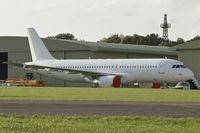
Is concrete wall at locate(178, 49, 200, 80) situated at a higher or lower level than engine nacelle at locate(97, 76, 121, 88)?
higher

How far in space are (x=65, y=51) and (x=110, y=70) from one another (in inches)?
694

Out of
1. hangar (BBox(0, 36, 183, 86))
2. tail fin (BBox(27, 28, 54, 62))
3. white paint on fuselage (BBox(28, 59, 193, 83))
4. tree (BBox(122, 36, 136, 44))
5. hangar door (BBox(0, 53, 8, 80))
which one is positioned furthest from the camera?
tree (BBox(122, 36, 136, 44))

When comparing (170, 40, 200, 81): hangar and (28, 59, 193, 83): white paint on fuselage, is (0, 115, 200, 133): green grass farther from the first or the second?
(170, 40, 200, 81): hangar

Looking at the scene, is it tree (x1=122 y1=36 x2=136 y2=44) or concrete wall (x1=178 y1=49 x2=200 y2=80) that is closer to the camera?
concrete wall (x1=178 y1=49 x2=200 y2=80)

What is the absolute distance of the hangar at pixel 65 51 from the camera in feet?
269

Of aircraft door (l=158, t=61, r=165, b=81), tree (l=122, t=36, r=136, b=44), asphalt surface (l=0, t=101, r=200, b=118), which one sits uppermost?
tree (l=122, t=36, r=136, b=44)

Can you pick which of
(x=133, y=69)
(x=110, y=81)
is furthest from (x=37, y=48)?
(x=133, y=69)

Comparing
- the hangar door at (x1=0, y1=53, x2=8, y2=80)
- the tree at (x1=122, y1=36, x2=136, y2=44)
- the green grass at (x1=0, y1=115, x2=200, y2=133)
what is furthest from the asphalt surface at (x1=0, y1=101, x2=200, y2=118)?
the tree at (x1=122, y1=36, x2=136, y2=44)

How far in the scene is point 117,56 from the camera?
8681 centimetres

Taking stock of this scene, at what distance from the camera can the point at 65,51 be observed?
8412 cm

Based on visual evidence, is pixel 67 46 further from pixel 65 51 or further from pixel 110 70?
pixel 110 70

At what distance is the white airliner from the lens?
6378 centimetres

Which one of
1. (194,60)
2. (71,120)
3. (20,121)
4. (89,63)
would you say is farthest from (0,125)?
(194,60)

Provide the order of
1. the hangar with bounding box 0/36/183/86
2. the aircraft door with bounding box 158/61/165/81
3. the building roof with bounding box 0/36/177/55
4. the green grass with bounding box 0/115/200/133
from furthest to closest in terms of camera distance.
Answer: the hangar with bounding box 0/36/183/86, the building roof with bounding box 0/36/177/55, the aircraft door with bounding box 158/61/165/81, the green grass with bounding box 0/115/200/133
